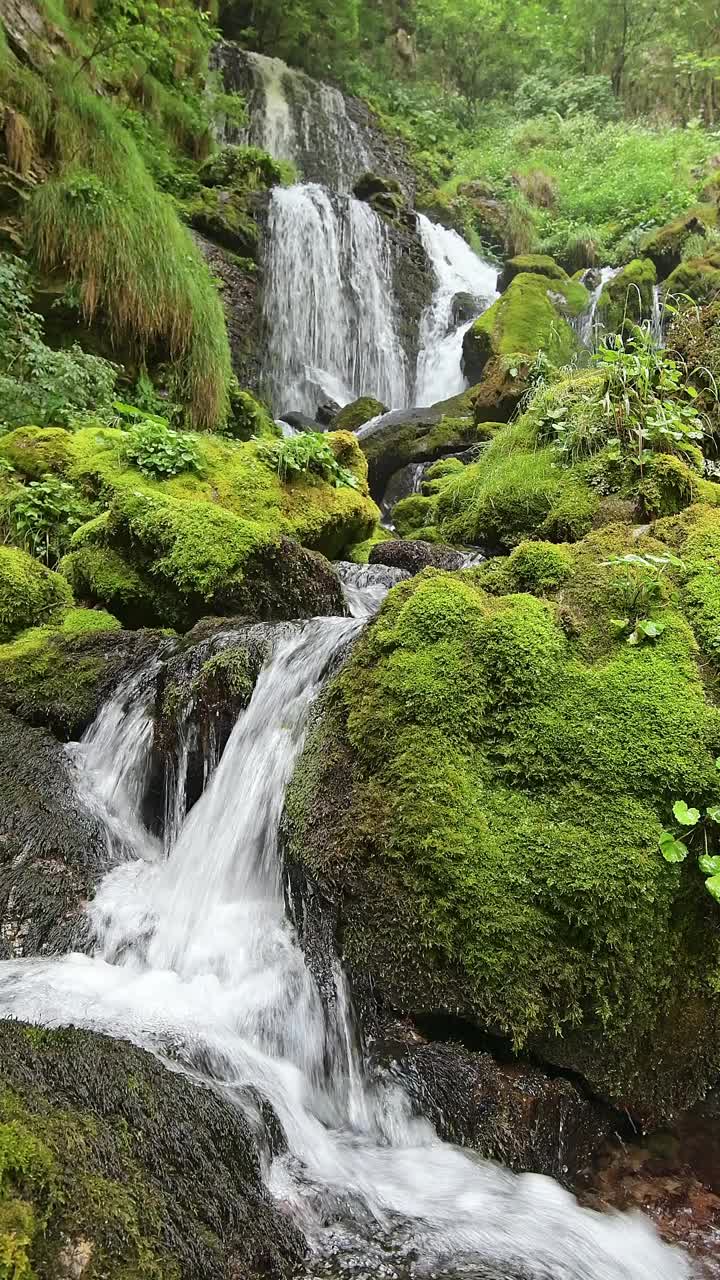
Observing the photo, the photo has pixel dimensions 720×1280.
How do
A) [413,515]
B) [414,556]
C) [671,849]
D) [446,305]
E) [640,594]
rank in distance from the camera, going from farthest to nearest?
[446,305] < [413,515] < [414,556] < [640,594] < [671,849]

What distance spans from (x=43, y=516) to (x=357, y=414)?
6.93 meters

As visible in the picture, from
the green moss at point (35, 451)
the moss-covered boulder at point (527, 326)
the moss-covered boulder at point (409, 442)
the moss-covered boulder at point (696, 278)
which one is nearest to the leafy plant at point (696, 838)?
the green moss at point (35, 451)

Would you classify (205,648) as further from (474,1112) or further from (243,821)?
(474,1112)

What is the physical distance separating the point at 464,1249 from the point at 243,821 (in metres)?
1.81

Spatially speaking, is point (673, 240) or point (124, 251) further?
point (673, 240)

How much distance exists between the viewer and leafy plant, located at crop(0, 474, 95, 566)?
5.81m

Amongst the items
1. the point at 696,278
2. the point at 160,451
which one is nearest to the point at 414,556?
the point at 160,451

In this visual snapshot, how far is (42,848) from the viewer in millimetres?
3625

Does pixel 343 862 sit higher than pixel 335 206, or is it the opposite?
pixel 335 206

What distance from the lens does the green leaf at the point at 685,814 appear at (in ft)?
8.02

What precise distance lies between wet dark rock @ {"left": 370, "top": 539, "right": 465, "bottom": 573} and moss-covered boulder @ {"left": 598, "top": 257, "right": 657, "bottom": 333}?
780 centimetres

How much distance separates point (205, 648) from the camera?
14.1 feet

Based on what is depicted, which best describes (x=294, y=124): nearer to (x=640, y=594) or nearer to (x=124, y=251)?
(x=124, y=251)

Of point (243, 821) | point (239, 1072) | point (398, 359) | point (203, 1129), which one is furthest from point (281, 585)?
point (398, 359)
